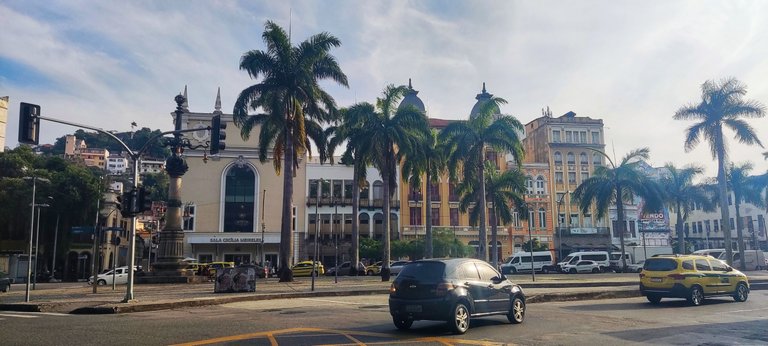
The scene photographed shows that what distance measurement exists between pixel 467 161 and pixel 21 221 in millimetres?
46384

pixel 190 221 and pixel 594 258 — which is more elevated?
pixel 190 221

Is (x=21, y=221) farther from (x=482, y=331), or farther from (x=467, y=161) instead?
(x=482, y=331)

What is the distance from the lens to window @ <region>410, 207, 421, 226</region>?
222 feet

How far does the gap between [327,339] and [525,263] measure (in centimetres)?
4606

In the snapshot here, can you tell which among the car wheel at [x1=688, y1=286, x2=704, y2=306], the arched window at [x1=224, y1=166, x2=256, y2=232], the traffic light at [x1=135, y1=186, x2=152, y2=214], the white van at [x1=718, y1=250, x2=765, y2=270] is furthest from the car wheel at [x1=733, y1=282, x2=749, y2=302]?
the arched window at [x1=224, y1=166, x2=256, y2=232]

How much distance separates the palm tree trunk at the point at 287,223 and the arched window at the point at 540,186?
45514mm

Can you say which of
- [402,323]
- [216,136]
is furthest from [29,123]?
[402,323]

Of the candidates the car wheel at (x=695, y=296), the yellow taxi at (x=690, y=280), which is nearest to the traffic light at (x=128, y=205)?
the yellow taxi at (x=690, y=280)

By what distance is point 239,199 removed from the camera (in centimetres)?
6562

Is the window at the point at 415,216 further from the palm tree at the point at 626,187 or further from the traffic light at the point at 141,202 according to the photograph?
the traffic light at the point at 141,202

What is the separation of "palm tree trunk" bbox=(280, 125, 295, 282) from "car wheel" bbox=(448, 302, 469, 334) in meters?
22.9

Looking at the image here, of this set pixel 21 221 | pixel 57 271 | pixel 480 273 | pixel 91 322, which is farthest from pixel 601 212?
pixel 21 221

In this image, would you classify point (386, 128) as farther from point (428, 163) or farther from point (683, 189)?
point (683, 189)

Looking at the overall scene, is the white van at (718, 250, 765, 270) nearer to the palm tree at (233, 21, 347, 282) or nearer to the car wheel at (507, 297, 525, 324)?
the palm tree at (233, 21, 347, 282)
